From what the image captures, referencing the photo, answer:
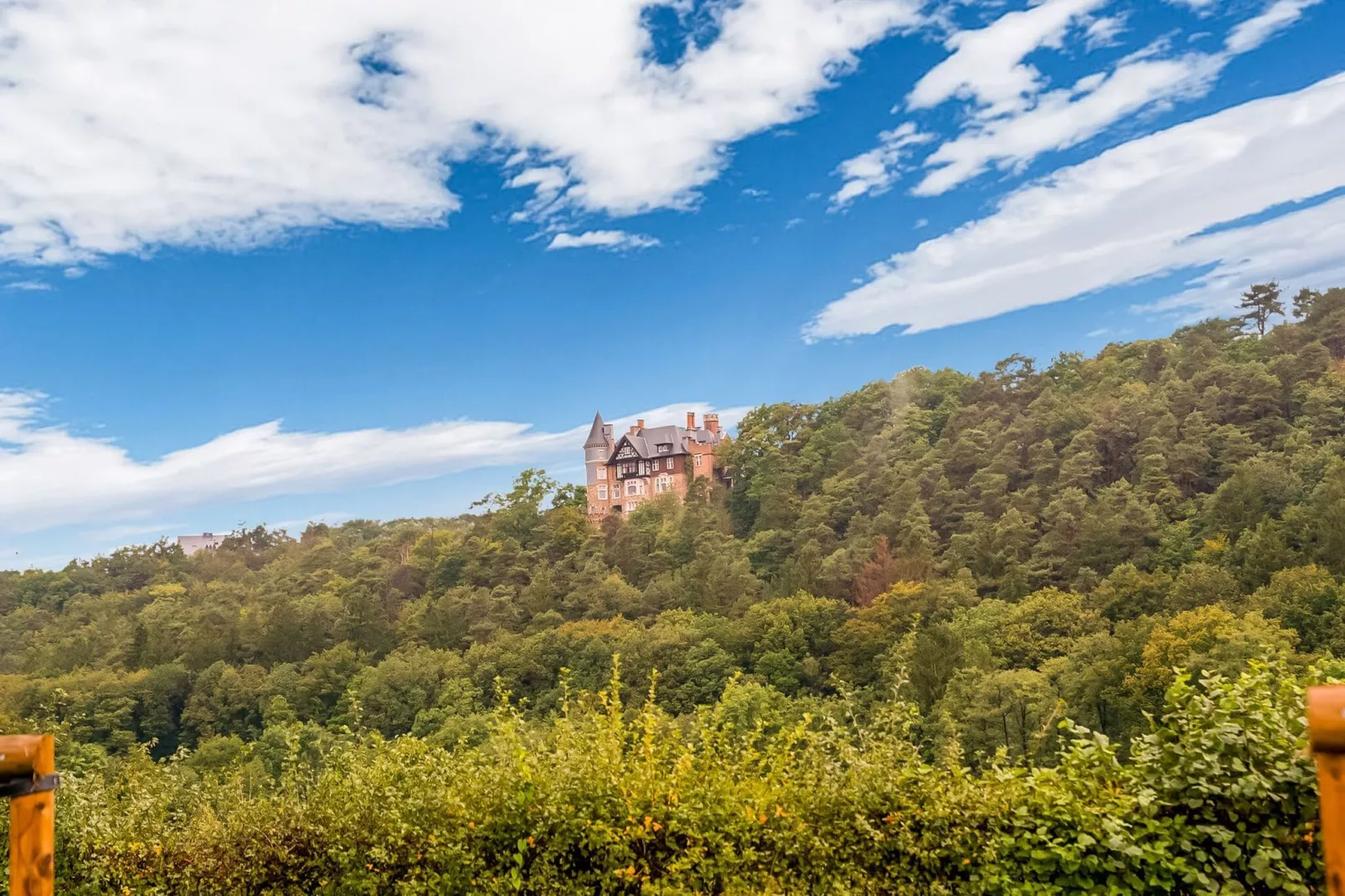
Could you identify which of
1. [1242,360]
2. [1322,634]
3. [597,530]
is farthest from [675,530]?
[1322,634]

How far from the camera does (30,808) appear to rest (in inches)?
66.1

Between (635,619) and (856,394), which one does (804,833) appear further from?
(856,394)

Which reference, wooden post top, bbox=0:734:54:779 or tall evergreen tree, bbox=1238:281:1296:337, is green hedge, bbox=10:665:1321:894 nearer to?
wooden post top, bbox=0:734:54:779

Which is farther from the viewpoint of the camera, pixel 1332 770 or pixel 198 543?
pixel 198 543

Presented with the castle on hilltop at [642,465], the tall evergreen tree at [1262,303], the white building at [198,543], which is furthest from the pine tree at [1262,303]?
the white building at [198,543]

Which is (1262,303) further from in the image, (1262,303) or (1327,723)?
(1327,723)

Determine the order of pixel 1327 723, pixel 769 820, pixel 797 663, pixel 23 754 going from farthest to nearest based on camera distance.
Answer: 1. pixel 797 663
2. pixel 769 820
3. pixel 23 754
4. pixel 1327 723

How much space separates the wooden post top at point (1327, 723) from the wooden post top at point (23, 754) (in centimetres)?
214

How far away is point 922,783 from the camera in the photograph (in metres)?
3.84

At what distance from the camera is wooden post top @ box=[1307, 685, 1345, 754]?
1293 millimetres

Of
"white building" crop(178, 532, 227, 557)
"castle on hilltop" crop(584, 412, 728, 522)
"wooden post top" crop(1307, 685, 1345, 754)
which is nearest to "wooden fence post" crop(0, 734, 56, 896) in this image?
"wooden post top" crop(1307, 685, 1345, 754)

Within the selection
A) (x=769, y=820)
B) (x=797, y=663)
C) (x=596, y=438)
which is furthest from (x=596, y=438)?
(x=769, y=820)

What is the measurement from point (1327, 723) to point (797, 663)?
27.3 m

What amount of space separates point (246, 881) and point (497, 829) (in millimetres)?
1744
